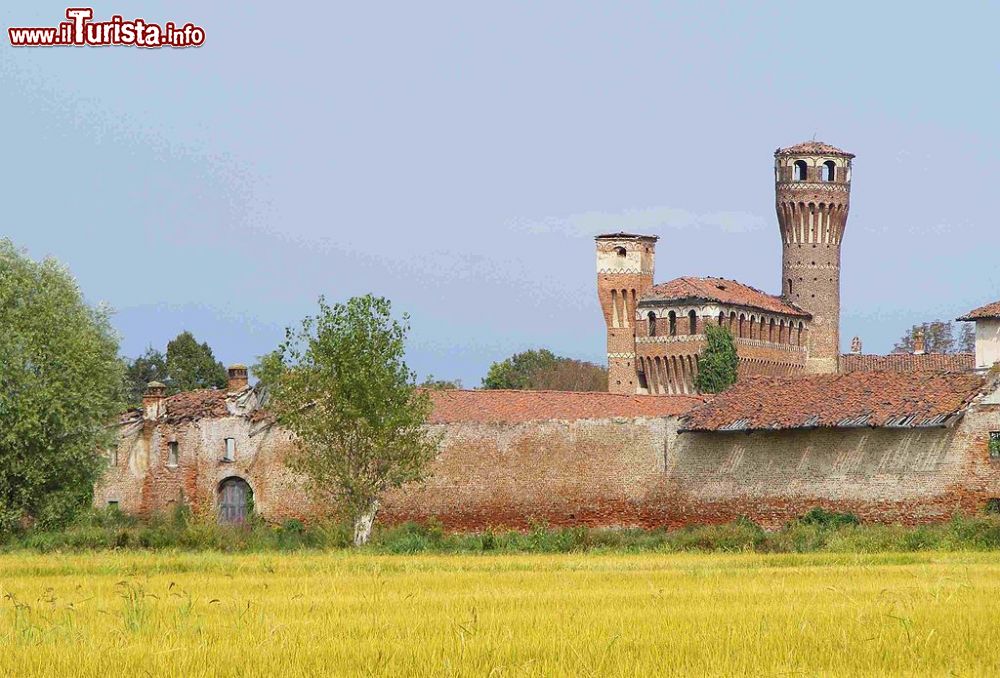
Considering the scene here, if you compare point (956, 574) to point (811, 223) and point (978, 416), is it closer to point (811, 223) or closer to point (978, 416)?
point (978, 416)

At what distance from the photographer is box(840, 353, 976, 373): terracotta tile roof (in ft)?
256

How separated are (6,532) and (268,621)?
2123cm

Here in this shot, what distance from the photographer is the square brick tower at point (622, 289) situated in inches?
3457

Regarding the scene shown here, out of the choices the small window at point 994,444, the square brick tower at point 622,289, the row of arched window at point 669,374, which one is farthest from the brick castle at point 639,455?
the square brick tower at point 622,289

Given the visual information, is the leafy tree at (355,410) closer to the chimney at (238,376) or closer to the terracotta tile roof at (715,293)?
the chimney at (238,376)

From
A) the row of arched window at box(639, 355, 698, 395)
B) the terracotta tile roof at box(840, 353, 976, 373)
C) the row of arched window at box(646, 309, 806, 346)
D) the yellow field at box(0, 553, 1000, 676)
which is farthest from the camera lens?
the row of arched window at box(646, 309, 806, 346)

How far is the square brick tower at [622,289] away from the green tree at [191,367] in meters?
18.6

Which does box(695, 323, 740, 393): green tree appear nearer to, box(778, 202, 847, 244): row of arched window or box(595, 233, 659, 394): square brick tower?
box(595, 233, 659, 394): square brick tower

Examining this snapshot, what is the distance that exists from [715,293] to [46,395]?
52133mm

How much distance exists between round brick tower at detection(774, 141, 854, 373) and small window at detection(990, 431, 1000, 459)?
2395 inches

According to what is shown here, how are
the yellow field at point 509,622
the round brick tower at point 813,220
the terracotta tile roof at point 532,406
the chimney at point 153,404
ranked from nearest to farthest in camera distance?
the yellow field at point 509,622 < the terracotta tile roof at point 532,406 < the chimney at point 153,404 < the round brick tower at point 813,220

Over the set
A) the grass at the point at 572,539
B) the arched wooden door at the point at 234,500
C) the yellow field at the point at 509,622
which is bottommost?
the yellow field at the point at 509,622

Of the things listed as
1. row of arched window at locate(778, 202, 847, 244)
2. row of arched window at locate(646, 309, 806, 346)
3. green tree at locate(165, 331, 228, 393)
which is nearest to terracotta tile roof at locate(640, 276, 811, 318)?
row of arched window at locate(646, 309, 806, 346)

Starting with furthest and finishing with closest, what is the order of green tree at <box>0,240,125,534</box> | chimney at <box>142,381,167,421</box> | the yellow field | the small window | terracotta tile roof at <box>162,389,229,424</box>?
chimney at <box>142,381,167,421</box>, terracotta tile roof at <box>162,389,229,424</box>, green tree at <box>0,240,125,534</box>, the small window, the yellow field
